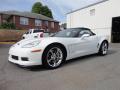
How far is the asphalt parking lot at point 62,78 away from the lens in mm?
3445

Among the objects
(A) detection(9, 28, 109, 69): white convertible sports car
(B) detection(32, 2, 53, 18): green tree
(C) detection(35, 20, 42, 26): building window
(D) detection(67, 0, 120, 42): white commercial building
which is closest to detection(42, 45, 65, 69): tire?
(A) detection(9, 28, 109, 69): white convertible sports car

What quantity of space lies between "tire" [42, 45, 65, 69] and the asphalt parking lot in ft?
0.62

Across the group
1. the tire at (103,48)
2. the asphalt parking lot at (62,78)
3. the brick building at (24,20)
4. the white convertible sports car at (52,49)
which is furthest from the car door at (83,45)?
the brick building at (24,20)

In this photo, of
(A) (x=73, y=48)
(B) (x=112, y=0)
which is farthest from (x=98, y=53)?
(B) (x=112, y=0)

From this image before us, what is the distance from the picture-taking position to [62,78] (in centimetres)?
398

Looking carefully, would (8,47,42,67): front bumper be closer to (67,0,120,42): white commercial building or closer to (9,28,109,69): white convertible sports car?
(9,28,109,69): white convertible sports car

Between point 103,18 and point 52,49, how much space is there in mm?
14103

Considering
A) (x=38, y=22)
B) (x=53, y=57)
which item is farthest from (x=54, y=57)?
(x=38, y=22)

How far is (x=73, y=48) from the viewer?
5.46 m

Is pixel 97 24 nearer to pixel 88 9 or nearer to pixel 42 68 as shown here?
pixel 88 9

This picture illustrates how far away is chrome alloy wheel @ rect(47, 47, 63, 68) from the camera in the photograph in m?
4.84

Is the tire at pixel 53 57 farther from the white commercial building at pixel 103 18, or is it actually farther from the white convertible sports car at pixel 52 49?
the white commercial building at pixel 103 18

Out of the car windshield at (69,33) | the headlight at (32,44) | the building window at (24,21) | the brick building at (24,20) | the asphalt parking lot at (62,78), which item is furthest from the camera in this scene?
the building window at (24,21)

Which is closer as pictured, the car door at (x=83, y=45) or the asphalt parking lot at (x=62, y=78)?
the asphalt parking lot at (x=62, y=78)
